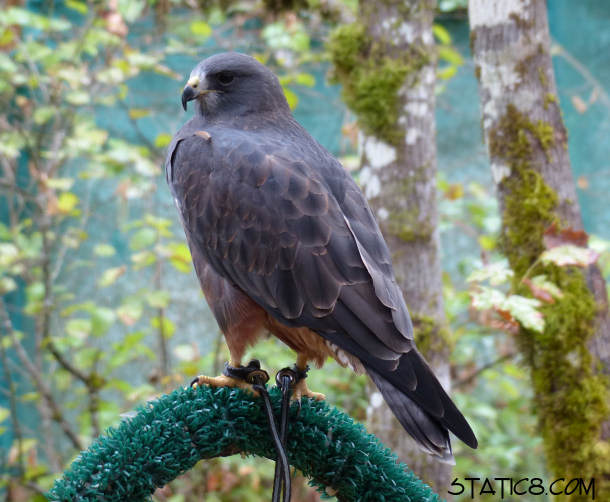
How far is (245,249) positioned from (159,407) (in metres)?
0.68

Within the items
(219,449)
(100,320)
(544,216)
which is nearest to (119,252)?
(100,320)

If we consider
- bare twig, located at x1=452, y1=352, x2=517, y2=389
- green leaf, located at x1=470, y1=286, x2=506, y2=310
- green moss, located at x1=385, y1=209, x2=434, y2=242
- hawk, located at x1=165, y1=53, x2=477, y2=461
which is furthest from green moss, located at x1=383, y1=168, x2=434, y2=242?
bare twig, located at x1=452, y1=352, x2=517, y2=389

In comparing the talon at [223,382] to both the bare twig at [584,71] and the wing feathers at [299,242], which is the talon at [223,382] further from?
the bare twig at [584,71]

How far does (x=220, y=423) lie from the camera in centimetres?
151

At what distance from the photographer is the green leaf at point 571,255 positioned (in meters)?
2.37

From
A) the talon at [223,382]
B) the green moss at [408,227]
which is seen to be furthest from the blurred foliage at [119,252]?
the talon at [223,382]

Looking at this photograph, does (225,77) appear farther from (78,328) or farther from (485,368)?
(485,368)

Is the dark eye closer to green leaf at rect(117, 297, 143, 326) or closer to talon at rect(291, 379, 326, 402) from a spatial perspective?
talon at rect(291, 379, 326, 402)

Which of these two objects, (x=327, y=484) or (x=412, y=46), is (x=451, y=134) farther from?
(x=327, y=484)

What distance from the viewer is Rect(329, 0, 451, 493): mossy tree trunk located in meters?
2.89

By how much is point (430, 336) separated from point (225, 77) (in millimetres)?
1373

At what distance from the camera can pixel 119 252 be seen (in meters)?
5.54

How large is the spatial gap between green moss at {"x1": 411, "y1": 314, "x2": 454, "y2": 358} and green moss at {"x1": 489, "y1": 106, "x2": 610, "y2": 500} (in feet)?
1.02

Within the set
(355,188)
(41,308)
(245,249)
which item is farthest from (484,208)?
(41,308)
